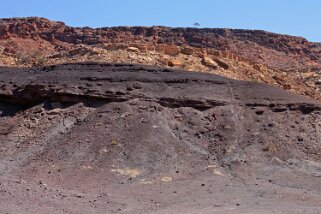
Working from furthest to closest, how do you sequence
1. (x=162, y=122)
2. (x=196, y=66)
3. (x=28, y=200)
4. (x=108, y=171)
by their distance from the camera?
(x=196, y=66)
(x=162, y=122)
(x=108, y=171)
(x=28, y=200)

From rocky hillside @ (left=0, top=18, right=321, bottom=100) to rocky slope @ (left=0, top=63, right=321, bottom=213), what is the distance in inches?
108

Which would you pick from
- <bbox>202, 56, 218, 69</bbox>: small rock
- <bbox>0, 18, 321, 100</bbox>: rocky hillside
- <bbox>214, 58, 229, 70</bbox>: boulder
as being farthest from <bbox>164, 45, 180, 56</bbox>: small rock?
<bbox>214, 58, 229, 70</bbox>: boulder

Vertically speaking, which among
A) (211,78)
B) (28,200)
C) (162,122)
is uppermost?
(211,78)

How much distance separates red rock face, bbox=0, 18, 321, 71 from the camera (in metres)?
50.8

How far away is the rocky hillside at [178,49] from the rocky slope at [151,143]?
2.73 metres

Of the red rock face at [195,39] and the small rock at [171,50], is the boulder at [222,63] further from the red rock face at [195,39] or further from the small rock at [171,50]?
the red rock face at [195,39]

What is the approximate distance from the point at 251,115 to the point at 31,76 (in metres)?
9.82

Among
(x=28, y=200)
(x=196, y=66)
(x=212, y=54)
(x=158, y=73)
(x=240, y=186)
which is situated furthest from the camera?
(x=212, y=54)

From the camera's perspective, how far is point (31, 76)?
26828mm

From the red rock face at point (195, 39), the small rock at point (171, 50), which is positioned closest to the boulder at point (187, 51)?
the small rock at point (171, 50)

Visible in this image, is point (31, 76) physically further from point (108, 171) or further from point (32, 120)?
point (108, 171)

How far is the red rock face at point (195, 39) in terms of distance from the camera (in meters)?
50.8

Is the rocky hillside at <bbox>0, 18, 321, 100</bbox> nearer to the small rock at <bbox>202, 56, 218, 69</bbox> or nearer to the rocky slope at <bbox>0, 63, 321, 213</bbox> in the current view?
the small rock at <bbox>202, 56, 218, 69</bbox>

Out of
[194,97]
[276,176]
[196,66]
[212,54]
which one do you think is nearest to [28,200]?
[276,176]
